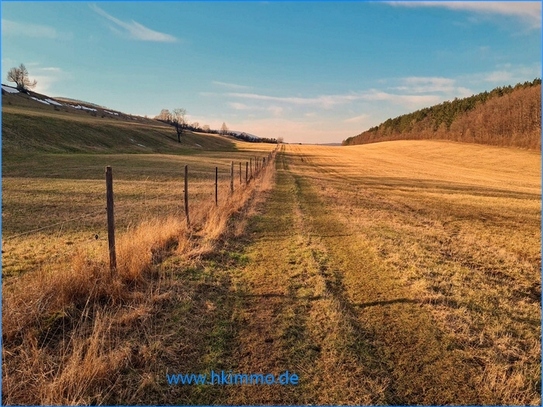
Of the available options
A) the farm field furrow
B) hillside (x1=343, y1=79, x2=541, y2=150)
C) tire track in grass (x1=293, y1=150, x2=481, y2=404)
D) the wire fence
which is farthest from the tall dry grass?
hillside (x1=343, y1=79, x2=541, y2=150)

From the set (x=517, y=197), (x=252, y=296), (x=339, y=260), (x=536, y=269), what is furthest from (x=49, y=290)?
(x=517, y=197)

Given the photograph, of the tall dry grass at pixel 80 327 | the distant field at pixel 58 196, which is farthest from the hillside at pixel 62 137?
the tall dry grass at pixel 80 327

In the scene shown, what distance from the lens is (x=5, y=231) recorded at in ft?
34.8

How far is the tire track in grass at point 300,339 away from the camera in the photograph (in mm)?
3875

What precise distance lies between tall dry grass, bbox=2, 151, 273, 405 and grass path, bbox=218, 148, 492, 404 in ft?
4.89

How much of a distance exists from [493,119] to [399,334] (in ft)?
300

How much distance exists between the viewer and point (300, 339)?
488 centimetres

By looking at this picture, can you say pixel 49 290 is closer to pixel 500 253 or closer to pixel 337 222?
pixel 337 222

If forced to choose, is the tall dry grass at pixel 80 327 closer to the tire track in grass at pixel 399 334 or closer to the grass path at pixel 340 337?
the grass path at pixel 340 337

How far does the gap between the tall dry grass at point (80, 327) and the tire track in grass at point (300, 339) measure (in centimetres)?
146

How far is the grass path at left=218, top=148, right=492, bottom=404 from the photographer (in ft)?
12.8

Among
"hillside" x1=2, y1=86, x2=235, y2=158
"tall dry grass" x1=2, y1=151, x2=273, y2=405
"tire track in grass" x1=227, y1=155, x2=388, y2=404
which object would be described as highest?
"hillside" x1=2, y1=86, x2=235, y2=158

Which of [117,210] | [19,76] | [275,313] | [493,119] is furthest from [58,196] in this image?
[19,76]

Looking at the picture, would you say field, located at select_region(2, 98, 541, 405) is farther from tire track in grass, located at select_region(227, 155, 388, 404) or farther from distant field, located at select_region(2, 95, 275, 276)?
distant field, located at select_region(2, 95, 275, 276)
